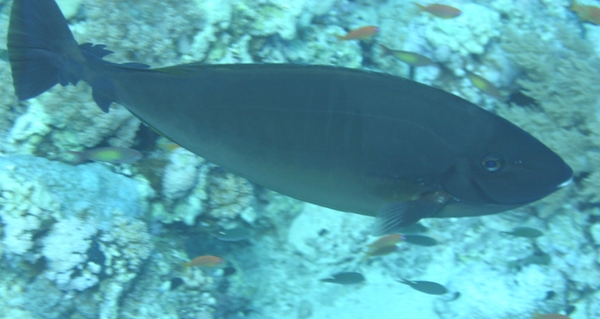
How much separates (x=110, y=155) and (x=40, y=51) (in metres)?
1.11

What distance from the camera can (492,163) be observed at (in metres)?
1.70

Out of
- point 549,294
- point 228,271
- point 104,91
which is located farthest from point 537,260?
point 104,91

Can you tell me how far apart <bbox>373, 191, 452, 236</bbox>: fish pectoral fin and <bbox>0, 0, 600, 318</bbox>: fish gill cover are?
1.89 metres

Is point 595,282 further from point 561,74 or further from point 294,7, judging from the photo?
point 294,7

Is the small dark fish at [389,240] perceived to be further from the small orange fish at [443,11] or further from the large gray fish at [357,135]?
the small orange fish at [443,11]

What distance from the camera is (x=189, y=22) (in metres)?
3.46

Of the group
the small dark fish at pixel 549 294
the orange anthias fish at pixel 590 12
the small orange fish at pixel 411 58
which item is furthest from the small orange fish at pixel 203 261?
the orange anthias fish at pixel 590 12

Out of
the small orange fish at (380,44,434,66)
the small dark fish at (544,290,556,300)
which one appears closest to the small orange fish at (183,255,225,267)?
the small orange fish at (380,44,434,66)

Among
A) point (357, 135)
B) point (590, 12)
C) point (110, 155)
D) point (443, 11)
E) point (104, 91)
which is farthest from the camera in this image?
point (590, 12)

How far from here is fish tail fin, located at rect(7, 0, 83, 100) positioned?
1.90 metres

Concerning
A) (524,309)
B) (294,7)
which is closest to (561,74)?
(524,309)

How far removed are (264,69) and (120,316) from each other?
93.6 inches

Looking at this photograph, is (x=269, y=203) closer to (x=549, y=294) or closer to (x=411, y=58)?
(x=411, y=58)

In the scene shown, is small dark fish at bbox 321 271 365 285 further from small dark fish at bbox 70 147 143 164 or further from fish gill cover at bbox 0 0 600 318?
small dark fish at bbox 70 147 143 164
